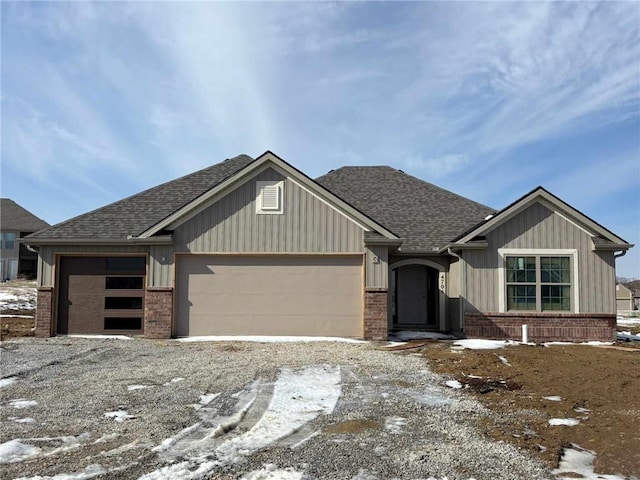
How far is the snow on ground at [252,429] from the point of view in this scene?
4422mm

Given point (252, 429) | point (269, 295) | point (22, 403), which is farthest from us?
point (269, 295)

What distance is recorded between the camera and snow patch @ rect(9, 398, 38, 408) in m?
6.45

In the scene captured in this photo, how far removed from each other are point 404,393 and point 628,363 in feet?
18.7

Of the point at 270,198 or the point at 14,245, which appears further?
the point at 14,245

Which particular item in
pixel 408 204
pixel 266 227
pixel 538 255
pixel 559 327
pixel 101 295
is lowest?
pixel 559 327

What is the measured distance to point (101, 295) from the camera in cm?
1398

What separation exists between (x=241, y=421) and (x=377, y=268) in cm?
810

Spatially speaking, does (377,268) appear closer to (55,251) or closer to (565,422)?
(565,422)

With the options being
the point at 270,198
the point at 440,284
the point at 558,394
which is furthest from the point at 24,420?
the point at 440,284

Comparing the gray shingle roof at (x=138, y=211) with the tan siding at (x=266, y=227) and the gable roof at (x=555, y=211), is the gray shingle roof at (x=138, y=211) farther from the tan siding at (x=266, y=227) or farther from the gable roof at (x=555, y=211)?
the gable roof at (x=555, y=211)

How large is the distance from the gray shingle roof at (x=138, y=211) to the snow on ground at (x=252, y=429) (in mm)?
8443

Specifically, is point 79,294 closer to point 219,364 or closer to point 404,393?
point 219,364

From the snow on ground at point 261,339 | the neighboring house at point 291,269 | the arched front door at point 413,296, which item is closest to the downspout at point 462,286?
the neighboring house at point 291,269

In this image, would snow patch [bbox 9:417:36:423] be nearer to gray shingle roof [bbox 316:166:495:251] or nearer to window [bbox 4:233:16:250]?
gray shingle roof [bbox 316:166:495:251]
